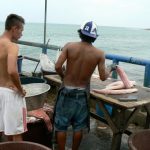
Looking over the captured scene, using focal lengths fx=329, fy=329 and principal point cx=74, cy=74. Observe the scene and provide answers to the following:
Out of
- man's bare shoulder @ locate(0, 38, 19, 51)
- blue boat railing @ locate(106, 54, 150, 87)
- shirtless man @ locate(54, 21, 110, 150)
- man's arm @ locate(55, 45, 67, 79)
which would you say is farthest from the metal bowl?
blue boat railing @ locate(106, 54, 150, 87)

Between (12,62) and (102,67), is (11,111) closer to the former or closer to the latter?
(12,62)

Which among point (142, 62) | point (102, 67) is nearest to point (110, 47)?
point (142, 62)

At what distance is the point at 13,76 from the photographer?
3912 mm

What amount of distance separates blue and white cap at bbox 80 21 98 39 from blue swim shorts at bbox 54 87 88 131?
795mm

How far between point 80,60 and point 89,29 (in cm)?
43

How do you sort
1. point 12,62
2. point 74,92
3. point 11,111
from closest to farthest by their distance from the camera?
point 12,62, point 11,111, point 74,92

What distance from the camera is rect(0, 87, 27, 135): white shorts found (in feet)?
13.5

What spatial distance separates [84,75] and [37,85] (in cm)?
99

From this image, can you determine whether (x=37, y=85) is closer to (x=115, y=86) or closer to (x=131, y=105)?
(x=115, y=86)

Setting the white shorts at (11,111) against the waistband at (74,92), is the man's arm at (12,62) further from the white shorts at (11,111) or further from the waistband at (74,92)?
the waistband at (74,92)

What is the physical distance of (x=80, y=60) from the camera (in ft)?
14.6

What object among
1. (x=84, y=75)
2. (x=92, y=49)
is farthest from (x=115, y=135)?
(x=92, y=49)

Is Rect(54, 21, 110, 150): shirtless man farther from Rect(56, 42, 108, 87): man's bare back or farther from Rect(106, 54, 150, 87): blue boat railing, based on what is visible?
Rect(106, 54, 150, 87): blue boat railing

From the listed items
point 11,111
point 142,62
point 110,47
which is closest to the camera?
point 11,111
